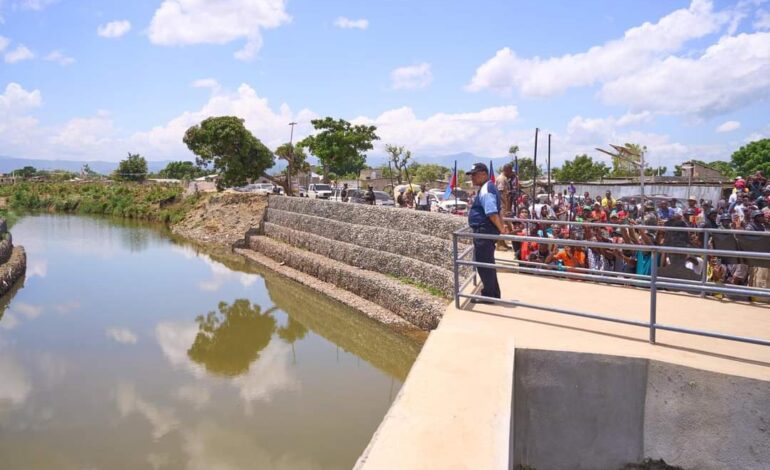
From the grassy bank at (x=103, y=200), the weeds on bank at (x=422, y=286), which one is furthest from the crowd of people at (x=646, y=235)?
the grassy bank at (x=103, y=200)

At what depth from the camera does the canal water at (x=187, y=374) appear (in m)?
7.92

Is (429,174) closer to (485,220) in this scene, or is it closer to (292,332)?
(292,332)

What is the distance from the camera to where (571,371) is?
4.31m

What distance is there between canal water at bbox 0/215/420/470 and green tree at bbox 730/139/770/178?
44649mm

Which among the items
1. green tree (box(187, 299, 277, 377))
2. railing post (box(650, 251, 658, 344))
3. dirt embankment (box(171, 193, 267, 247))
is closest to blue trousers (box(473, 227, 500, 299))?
railing post (box(650, 251, 658, 344))

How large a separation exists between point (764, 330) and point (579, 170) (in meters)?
48.4

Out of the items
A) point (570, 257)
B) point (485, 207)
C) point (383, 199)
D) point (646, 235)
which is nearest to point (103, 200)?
point (383, 199)

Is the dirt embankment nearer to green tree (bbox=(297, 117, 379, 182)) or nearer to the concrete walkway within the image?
green tree (bbox=(297, 117, 379, 182))

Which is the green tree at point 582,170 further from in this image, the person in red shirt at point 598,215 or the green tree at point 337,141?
the person in red shirt at point 598,215

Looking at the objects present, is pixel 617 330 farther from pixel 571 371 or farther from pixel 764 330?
pixel 764 330

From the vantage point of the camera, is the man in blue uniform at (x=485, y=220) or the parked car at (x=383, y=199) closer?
the man in blue uniform at (x=485, y=220)

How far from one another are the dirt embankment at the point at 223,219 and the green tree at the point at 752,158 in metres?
41.0

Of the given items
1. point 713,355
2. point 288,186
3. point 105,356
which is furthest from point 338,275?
point 288,186

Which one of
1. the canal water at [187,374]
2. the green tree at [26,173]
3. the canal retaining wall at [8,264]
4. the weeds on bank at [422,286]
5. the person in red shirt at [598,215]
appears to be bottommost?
the canal water at [187,374]
